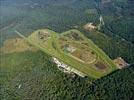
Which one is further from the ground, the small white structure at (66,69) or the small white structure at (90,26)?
the small white structure at (66,69)

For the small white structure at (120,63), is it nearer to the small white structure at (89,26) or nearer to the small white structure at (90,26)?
the small white structure at (89,26)

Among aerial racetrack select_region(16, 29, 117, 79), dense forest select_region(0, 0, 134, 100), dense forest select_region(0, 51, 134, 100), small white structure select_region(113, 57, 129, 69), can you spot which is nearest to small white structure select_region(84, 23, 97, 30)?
dense forest select_region(0, 0, 134, 100)

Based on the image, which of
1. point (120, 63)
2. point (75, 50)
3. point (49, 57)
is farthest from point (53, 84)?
point (120, 63)

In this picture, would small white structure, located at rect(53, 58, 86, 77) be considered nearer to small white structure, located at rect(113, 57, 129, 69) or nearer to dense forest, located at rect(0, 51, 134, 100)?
dense forest, located at rect(0, 51, 134, 100)

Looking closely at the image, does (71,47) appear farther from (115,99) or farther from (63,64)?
(115,99)

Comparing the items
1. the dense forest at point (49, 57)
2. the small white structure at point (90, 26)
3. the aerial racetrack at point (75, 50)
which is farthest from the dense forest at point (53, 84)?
the small white structure at point (90, 26)

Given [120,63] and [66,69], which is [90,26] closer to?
[120,63]

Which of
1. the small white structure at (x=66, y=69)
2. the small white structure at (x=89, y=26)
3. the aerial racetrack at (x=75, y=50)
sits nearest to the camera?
the small white structure at (x=66, y=69)

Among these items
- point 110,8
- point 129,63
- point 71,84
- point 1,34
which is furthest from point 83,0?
point 71,84
